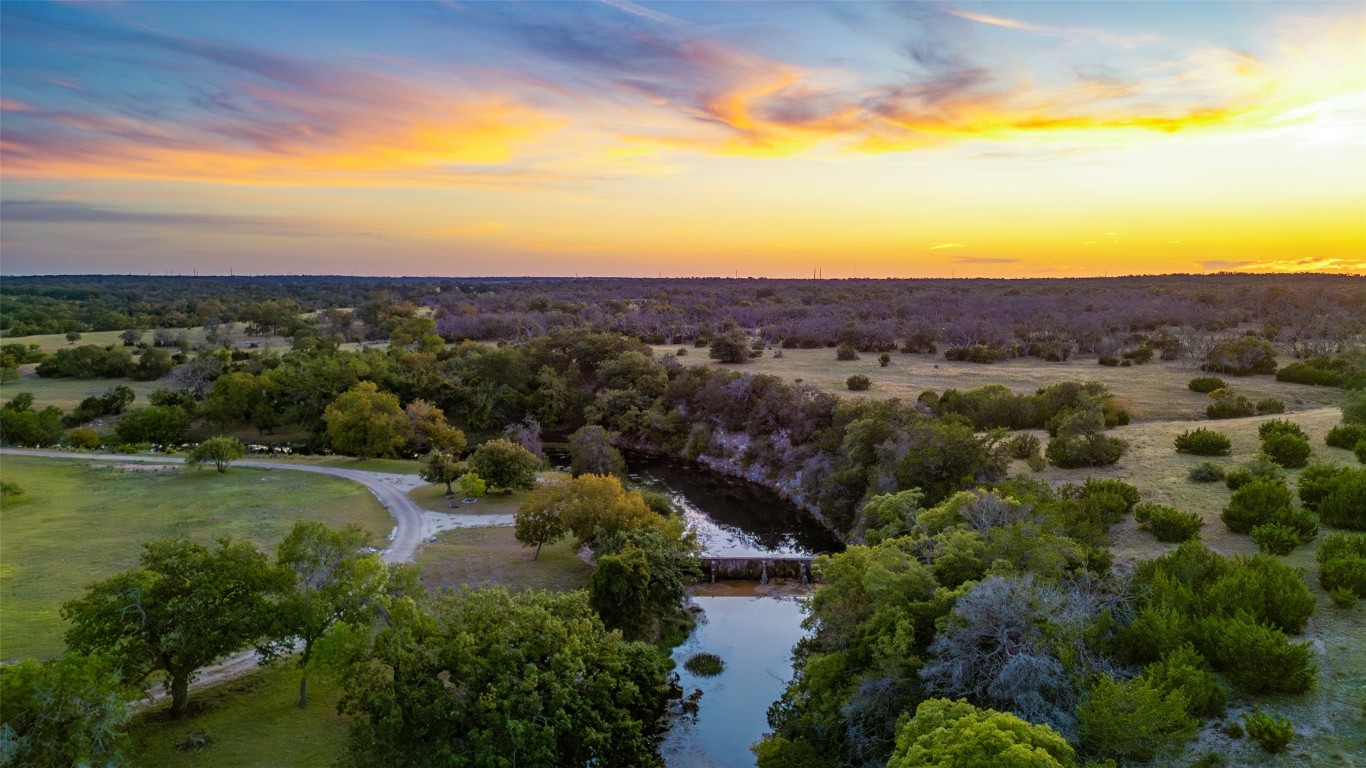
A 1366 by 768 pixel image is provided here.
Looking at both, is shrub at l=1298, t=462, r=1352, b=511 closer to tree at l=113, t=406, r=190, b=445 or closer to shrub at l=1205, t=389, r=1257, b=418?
shrub at l=1205, t=389, r=1257, b=418

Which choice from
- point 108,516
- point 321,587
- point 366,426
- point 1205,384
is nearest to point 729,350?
point 366,426

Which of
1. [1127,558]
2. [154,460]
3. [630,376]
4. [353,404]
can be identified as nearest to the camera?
[1127,558]

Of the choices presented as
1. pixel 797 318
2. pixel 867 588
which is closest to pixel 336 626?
pixel 867 588

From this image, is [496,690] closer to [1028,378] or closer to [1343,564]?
[1343,564]

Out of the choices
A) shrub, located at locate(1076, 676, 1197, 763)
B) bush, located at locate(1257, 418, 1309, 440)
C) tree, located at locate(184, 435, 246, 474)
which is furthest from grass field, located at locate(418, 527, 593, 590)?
bush, located at locate(1257, 418, 1309, 440)

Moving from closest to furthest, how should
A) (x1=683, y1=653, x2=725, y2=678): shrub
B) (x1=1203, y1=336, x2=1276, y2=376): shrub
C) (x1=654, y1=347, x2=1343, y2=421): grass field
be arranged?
(x1=683, y1=653, x2=725, y2=678): shrub → (x1=654, y1=347, x2=1343, y2=421): grass field → (x1=1203, y1=336, x2=1276, y2=376): shrub

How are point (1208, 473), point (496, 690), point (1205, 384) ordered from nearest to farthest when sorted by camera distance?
point (496, 690) < point (1208, 473) < point (1205, 384)

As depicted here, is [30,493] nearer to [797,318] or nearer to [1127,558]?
[1127,558]
